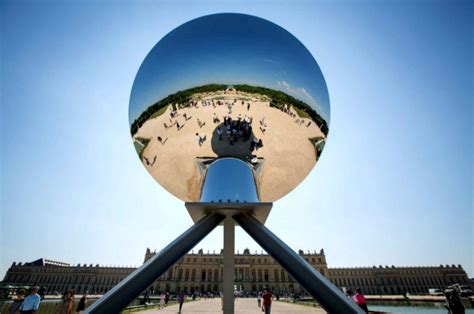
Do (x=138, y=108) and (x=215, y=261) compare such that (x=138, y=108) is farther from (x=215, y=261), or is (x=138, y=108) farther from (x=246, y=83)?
(x=215, y=261)

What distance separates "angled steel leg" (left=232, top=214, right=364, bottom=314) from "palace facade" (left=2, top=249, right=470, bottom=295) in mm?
101703

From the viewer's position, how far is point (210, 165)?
3.24m

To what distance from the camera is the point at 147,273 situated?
2062 mm

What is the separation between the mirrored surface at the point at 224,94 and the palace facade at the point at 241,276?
101m

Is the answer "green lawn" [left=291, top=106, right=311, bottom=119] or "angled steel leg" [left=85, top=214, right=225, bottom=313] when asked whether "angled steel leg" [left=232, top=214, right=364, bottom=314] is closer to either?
"angled steel leg" [left=85, top=214, right=225, bottom=313]

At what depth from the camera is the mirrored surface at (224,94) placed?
3564mm

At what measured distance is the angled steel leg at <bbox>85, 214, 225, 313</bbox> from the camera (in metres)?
1.89

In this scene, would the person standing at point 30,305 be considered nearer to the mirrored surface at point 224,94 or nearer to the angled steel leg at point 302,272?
the mirrored surface at point 224,94

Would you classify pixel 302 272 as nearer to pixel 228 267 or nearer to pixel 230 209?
pixel 230 209

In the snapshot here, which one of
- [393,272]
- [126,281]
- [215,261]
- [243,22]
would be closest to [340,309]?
[126,281]

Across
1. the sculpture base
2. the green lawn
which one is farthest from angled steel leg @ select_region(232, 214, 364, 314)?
the green lawn

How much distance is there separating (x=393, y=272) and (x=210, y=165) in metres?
130

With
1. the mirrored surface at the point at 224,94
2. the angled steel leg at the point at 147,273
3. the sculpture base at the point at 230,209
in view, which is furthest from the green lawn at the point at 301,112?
the angled steel leg at the point at 147,273

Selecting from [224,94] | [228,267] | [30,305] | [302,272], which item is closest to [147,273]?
[302,272]
